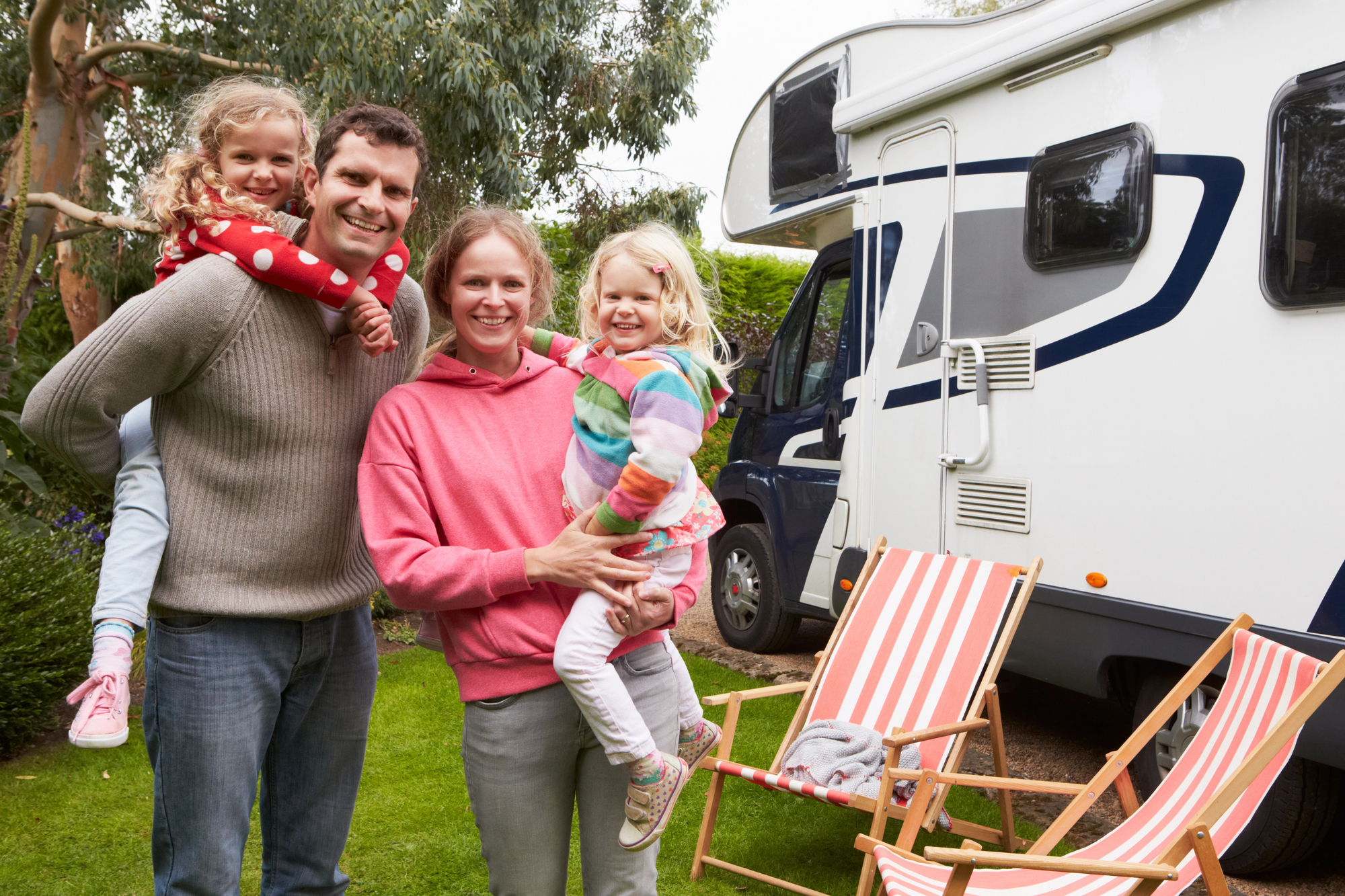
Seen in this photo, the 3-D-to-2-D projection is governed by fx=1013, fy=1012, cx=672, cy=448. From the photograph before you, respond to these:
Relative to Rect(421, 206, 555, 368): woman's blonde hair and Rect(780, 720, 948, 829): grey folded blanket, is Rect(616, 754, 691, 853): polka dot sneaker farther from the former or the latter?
Rect(780, 720, 948, 829): grey folded blanket

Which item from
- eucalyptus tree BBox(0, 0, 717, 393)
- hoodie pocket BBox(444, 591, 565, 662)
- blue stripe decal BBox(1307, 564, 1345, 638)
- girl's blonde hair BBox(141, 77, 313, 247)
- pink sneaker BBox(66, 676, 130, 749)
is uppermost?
eucalyptus tree BBox(0, 0, 717, 393)

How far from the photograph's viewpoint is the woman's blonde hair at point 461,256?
1.86 metres

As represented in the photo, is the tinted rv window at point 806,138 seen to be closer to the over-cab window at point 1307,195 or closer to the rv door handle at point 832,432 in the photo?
the rv door handle at point 832,432

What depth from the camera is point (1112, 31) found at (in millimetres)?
3619

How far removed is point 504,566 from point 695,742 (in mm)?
815

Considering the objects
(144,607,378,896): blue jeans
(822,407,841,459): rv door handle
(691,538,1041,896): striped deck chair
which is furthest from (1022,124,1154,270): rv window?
(144,607,378,896): blue jeans

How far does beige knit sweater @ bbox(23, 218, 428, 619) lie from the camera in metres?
1.67

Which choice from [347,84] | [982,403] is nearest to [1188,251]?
[982,403]

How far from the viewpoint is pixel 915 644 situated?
3.75 metres

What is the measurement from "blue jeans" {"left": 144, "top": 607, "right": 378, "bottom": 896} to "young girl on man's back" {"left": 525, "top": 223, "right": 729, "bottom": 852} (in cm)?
57

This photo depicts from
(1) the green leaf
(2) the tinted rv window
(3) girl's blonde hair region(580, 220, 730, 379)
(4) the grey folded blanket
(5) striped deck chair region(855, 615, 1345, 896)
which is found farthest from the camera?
(2) the tinted rv window

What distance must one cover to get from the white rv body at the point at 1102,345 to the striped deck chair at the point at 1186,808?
0.45 meters

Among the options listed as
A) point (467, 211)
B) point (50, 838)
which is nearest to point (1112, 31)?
point (467, 211)

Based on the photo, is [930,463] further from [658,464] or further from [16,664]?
[16,664]
